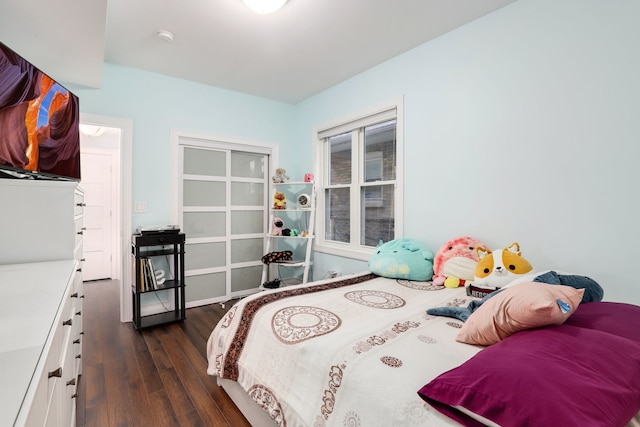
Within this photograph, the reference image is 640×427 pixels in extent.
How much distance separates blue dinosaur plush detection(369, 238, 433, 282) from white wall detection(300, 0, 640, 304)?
0.18 meters

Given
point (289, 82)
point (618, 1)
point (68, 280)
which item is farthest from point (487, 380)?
point (289, 82)

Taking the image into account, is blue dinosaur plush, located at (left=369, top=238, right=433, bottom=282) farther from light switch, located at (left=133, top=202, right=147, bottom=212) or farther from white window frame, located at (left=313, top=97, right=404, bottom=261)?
light switch, located at (left=133, top=202, right=147, bottom=212)

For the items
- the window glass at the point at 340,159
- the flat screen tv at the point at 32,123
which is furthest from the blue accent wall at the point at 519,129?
the flat screen tv at the point at 32,123

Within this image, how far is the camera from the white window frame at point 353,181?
2803 millimetres

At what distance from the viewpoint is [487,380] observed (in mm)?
793

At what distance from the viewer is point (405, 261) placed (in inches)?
94.8

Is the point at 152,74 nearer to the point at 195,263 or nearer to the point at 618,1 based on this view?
the point at 195,263

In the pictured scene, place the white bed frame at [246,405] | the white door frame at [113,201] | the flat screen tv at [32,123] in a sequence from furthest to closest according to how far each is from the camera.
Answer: the white door frame at [113,201]
the white bed frame at [246,405]
the flat screen tv at [32,123]

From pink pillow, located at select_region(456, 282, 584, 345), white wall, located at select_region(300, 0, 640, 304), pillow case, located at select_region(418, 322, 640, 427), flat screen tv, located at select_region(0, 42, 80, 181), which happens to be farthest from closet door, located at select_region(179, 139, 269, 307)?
pillow case, located at select_region(418, 322, 640, 427)

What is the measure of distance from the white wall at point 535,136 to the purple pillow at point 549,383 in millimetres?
1118

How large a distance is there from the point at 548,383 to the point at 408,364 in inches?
17.9

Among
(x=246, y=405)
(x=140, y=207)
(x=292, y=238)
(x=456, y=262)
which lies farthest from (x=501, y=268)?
(x=140, y=207)

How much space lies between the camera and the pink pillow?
100 cm

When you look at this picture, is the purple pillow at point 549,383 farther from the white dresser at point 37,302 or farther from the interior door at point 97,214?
the interior door at point 97,214
